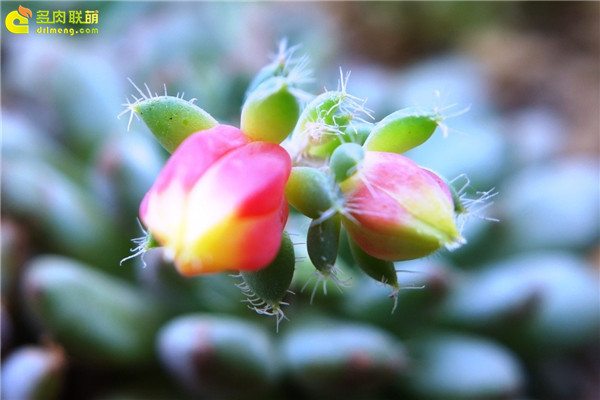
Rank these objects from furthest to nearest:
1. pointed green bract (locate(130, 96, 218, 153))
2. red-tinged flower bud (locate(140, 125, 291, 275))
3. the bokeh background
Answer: the bokeh background < pointed green bract (locate(130, 96, 218, 153)) < red-tinged flower bud (locate(140, 125, 291, 275))

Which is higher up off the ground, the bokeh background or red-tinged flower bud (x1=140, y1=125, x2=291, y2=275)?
red-tinged flower bud (x1=140, y1=125, x2=291, y2=275)

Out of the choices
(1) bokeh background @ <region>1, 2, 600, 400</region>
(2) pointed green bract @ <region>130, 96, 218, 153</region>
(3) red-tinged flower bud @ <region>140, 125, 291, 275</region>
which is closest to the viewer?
(3) red-tinged flower bud @ <region>140, 125, 291, 275</region>

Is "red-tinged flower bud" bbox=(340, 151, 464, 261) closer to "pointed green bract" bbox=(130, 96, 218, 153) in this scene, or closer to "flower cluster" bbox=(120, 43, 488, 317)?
"flower cluster" bbox=(120, 43, 488, 317)

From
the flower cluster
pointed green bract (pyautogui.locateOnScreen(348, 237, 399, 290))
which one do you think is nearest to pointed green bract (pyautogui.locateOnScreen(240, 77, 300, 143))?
the flower cluster

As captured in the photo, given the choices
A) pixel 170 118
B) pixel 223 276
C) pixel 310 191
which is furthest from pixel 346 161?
pixel 223 276

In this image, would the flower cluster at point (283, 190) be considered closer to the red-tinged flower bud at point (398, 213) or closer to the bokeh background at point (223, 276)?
the red-tinged flower bud at point (398, 213)

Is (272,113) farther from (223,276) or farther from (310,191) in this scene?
(223,276)
